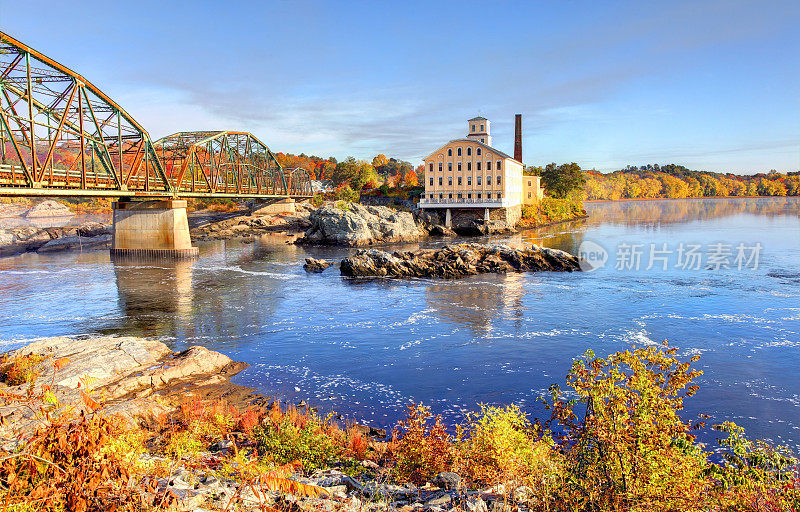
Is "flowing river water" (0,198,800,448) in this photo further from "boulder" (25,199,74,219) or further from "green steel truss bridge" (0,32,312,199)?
"boulder" (25,199,74,219)

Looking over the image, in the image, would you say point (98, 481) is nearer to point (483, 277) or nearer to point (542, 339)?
point (542, 339)

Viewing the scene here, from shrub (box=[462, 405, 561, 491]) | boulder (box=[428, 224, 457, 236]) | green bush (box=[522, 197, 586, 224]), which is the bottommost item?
shrub (box=[462, 405, 561, 491])

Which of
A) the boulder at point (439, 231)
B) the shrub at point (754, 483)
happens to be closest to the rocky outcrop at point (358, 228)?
the boulder at point (439, 231)

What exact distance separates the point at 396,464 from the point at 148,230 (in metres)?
56.8

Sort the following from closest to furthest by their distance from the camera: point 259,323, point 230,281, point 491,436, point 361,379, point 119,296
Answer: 1. point 491,436
2. point 361,379
3. point 259,323
4. point 119,296
5. point 230,281

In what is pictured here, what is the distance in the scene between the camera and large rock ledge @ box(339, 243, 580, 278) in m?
46.7

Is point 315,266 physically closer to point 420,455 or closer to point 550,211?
point 420,455

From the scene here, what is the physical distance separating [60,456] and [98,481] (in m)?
0.74

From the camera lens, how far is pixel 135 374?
18.5 m

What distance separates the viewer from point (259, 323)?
29734mm

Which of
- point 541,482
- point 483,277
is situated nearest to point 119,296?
point 483,277

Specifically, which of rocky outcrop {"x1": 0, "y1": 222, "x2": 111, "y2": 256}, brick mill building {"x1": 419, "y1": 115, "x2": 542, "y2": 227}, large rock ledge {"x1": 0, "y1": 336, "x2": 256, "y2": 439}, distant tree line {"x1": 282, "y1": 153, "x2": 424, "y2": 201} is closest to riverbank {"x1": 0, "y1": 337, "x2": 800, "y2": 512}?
large rock ledge {"x1": 0, "y1": 336, "x2": 256, "y2": 439}

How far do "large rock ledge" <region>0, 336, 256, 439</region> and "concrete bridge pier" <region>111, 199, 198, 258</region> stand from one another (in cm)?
3972

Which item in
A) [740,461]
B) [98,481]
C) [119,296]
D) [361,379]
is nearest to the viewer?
[98,481]
